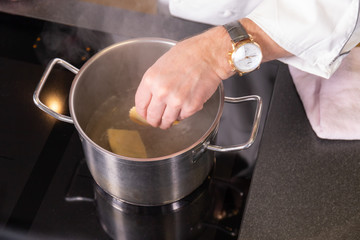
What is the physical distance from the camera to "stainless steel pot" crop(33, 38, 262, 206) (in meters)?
0.66

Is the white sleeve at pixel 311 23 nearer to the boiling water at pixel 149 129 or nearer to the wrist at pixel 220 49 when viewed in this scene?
the wrist at pixel 220 49

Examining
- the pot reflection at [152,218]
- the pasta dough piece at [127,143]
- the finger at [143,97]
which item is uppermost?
the finger at [143,97]

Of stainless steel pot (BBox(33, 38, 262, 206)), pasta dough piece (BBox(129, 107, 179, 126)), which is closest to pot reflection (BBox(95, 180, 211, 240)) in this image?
stainless steel pot (BBox(33, 38, 262, 206))

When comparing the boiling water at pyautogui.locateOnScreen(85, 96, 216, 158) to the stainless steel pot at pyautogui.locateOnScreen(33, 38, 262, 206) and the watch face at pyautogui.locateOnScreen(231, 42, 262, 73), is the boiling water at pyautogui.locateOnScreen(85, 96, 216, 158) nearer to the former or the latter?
the stainless steel pot at pyautogui.locateOnScreen(33, 38, 262, 206)

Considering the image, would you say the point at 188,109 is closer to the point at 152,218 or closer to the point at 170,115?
the point at 170,115

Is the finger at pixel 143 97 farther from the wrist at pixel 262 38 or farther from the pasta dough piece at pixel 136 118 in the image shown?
the wrist at pixel 262 38

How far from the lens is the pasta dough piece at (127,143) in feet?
2.55

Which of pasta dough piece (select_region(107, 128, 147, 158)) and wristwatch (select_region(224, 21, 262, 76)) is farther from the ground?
wristwatch (select_region(224, 21, 262, 76))

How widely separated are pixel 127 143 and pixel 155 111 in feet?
0.33

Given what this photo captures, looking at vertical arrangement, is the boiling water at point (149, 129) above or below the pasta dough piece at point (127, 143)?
below

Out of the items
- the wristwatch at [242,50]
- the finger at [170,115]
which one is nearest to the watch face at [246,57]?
the wristwatch at [242,50]

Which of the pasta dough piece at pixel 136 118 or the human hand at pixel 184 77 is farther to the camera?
the pasta dough piece at pixel 136 118

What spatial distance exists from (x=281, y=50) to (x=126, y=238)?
42cm

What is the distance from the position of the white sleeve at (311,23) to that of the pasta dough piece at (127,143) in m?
0.29
